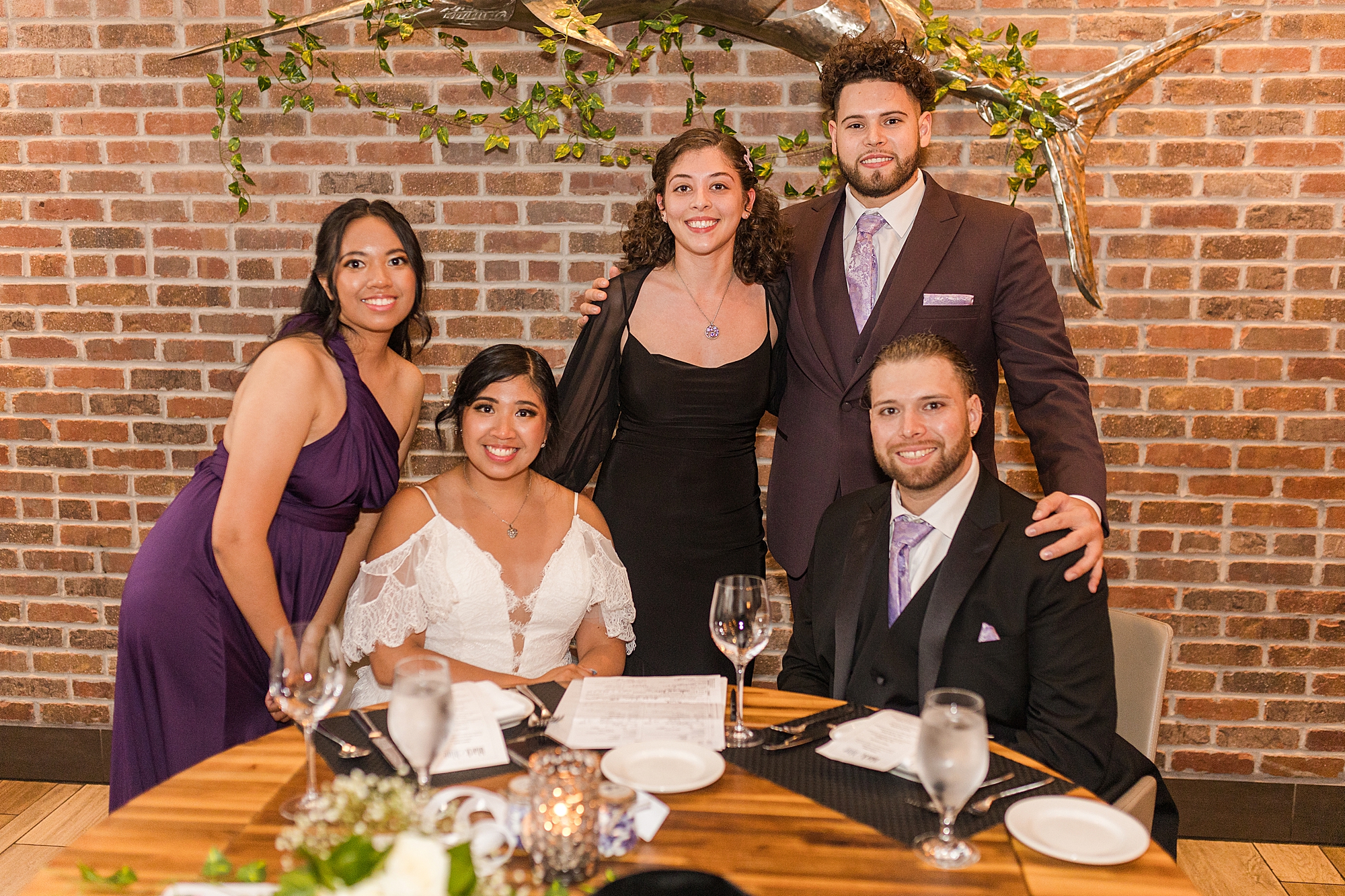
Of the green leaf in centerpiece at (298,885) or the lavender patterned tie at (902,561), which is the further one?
the lavender patterned tie at (902,561)

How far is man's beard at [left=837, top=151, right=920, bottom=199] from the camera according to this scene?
2.32m

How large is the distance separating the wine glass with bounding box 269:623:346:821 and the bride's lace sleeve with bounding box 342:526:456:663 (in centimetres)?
76

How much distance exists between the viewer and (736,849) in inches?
47.3

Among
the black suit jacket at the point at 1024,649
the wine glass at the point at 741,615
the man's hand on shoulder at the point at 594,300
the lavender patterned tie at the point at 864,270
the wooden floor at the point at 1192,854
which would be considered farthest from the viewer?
the wooden floor at the point at 1192,854

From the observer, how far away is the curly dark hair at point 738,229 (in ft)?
7.93

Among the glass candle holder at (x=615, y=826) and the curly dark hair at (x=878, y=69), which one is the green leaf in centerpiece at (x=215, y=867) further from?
the curly dark hair at (x=878, y=69)

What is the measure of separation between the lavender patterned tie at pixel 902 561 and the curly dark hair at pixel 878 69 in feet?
3.41

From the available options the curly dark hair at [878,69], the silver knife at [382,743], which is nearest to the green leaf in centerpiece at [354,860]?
the silver knife at [382,743]

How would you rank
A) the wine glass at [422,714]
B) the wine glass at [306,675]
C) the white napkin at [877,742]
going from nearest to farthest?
the wine glass at [422,714]
the wine glass at [306,675]
the white napkin at [877,742]

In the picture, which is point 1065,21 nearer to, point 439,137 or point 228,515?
point 439,137

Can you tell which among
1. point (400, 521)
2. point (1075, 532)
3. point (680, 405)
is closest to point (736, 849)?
point (1075, 532)

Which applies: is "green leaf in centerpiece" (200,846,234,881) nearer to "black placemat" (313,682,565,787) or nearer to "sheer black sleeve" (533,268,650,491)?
"black placemat" (313,682,565,787)

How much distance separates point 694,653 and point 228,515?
113cm

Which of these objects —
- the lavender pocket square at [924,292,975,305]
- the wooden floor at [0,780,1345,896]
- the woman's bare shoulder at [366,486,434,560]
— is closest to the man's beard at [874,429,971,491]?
the lavender pocket square at [924,292,975,305]
